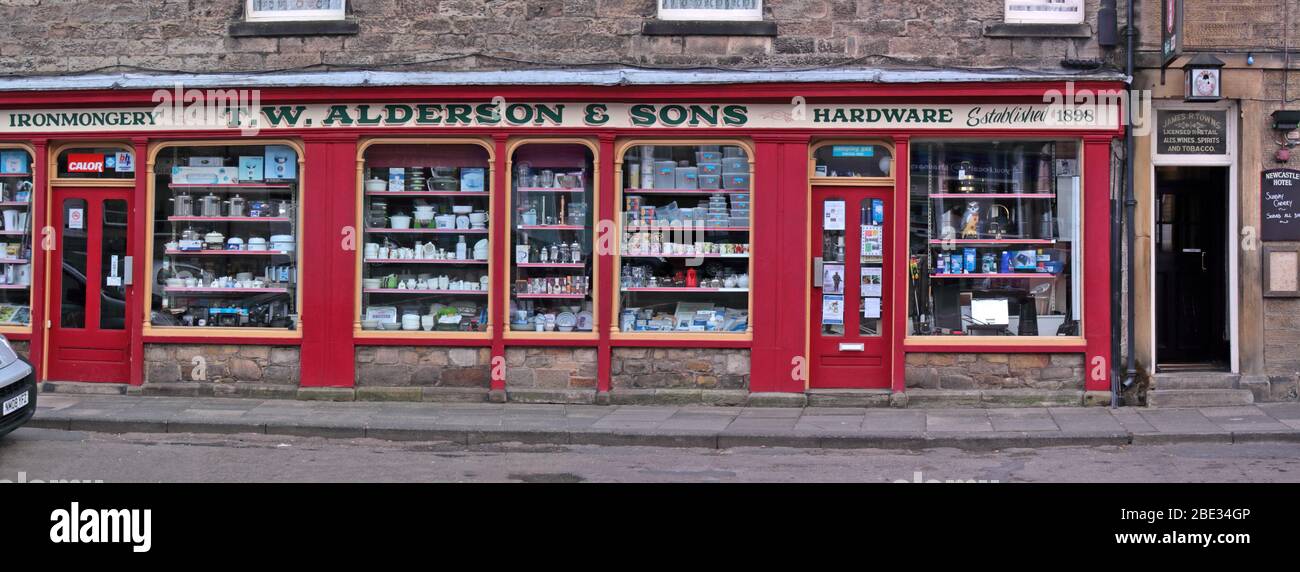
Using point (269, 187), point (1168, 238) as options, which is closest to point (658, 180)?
point (269, 187)

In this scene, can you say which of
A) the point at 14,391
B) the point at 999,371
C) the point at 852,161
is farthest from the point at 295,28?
the point at 999,371

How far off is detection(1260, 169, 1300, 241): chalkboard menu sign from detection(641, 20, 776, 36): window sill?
538cm

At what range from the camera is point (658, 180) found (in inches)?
509

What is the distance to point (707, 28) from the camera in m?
12.6

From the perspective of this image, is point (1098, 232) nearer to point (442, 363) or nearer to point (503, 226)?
point (503, 226)

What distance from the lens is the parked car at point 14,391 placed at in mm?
9477

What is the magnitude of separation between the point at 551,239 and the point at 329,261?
2.42m

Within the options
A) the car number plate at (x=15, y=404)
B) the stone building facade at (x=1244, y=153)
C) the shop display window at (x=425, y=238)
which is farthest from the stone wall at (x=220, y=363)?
the stone building facade at (x=1244, y=153)

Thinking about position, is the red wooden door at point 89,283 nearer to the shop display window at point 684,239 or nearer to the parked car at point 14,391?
the parked car at point 14,391

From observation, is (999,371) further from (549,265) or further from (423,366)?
(423,366)

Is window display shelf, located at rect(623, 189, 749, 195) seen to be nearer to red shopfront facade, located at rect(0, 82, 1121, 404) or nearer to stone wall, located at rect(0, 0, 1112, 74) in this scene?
red shopfront facade, located at rect(0, 82, 1121, 404)

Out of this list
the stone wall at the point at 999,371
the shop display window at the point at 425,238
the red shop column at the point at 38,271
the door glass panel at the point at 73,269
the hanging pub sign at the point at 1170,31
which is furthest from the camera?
the door glass panel at the point at 73,269

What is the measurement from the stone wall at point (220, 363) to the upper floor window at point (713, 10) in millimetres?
5459

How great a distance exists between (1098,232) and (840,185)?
2.70 meters
